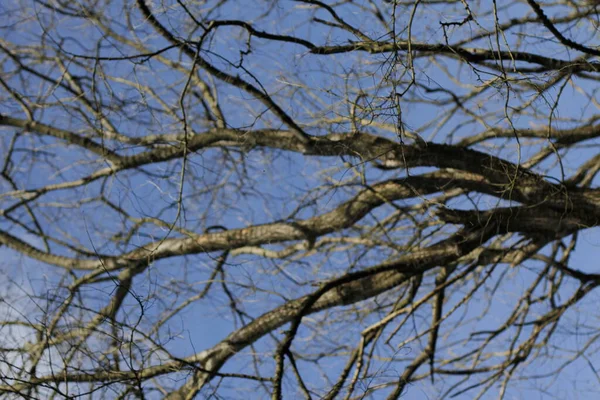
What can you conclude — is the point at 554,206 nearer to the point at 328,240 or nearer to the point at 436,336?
the point at 436,336

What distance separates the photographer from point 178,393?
173 inches

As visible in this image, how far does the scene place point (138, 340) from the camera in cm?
370

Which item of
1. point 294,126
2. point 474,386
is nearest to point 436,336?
point 474,386

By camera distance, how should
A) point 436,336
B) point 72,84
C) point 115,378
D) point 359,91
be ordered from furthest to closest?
point 72,84 < point 436,336 < point 359,91 < point 115,378

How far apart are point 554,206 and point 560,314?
1.25 meters

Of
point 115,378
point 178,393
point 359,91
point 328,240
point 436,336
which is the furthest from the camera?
point 328,240

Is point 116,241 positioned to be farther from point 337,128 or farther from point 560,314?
point 560,314

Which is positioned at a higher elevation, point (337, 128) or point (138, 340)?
point (337, 128)

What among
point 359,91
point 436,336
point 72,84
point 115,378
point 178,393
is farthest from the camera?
point 72,84

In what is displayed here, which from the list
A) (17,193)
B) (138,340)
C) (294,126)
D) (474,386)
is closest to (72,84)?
(17,193)

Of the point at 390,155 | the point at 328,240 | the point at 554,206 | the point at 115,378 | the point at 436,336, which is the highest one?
the point at 328,240

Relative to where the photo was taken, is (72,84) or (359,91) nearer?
(359,91)

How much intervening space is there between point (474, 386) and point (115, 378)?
2.86 meters

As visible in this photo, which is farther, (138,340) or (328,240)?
(328,240)
